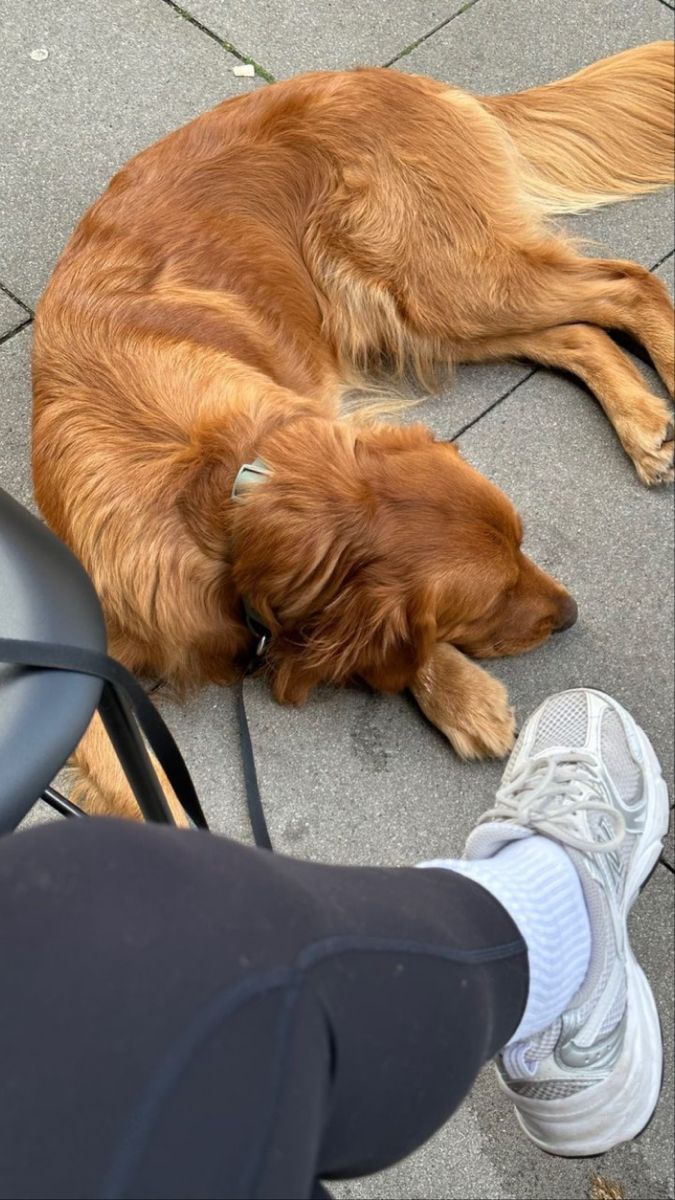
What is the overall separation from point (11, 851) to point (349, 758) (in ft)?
5.12

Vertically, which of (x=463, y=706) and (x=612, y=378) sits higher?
(x=612, y=378)

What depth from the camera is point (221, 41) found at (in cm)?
370

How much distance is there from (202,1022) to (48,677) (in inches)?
21.4

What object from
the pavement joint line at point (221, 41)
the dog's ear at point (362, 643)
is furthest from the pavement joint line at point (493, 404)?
the pavement joint line at point (221, 41)

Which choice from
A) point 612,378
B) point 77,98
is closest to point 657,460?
point 612,378

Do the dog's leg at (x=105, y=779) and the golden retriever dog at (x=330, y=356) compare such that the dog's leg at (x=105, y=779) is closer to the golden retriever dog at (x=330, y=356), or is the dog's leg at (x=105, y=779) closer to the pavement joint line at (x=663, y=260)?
the golden retriever dog at (x=330, y=356)

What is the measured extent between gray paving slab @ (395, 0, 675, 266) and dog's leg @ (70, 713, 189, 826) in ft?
8.37

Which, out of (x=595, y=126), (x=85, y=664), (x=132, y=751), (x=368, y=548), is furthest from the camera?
(x=595, y=126)

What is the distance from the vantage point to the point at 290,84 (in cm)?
299

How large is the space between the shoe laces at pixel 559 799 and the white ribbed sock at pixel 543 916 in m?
0.08

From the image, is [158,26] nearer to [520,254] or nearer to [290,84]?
[290,84]

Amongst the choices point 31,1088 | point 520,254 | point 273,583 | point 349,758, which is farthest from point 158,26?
point 31,1088

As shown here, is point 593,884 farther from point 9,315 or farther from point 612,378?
point 9,315

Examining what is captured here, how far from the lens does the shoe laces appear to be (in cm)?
238
